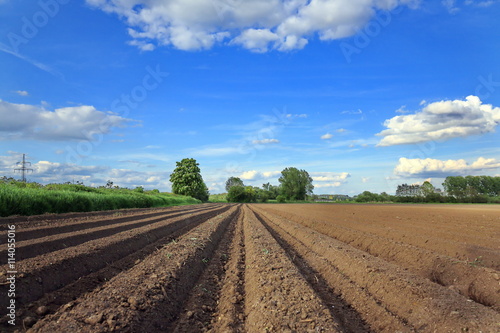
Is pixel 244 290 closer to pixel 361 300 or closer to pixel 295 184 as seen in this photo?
pixel 361 300

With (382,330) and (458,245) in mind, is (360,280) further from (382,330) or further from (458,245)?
(458,245)

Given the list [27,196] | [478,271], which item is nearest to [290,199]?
[27,196]

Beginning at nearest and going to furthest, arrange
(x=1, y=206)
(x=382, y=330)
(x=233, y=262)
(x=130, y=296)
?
(x=382, y=330) → (x=130, y=296) → (x=233, y=262) → (x=1, y=206)

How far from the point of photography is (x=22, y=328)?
4328mm

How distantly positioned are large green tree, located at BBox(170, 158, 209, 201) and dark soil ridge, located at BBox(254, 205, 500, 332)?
65559 mm

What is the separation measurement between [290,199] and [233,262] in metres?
97.7

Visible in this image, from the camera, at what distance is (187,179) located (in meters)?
73.1

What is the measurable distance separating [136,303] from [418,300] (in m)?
4.65

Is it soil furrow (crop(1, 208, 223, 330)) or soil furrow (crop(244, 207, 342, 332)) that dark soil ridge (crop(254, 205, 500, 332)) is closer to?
soil furrow (crop(244, 207, 342, 332))

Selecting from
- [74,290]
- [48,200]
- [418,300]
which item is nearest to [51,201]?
[48,200]

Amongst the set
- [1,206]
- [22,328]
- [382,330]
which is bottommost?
[382,330]

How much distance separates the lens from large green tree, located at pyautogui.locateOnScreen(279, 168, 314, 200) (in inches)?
4163

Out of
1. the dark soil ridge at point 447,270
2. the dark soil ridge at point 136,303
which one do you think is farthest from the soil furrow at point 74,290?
the dark soil ridge at point 447,270

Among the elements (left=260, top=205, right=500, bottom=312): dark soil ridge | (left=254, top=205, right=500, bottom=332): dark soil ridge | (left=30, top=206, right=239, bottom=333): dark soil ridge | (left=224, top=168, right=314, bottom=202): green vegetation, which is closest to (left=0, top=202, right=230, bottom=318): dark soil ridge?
(left=30, top=206, right=239, bottom=333): dark soil ridge
